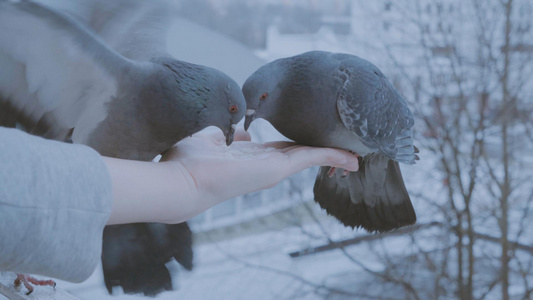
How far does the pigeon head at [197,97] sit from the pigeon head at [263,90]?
0.16ft

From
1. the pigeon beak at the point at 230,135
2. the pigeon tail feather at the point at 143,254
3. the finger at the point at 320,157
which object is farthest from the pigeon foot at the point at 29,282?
the finger at the point at 320,157

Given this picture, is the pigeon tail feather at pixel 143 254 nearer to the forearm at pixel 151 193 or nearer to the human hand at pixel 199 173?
the human hand at pixel 199 173

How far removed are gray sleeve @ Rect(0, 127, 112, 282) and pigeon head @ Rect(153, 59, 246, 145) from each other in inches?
20.4

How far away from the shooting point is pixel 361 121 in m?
1.34

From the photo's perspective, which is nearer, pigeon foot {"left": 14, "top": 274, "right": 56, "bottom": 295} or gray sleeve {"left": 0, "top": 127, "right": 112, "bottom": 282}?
gray sleeve {"left": 0, "top": 127, "right": 112, "bottom": 282}

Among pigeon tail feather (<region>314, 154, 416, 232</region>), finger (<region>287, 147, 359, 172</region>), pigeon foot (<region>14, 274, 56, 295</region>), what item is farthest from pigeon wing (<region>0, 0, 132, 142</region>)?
pigeon tail feather (<region>314, 154, 416, 232</region>)

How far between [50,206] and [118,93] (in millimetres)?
612

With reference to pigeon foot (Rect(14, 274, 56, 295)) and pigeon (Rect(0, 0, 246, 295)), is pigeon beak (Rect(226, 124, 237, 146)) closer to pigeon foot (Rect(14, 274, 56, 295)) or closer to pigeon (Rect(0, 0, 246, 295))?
pigeon (Rect(0, 0, 246, 295))

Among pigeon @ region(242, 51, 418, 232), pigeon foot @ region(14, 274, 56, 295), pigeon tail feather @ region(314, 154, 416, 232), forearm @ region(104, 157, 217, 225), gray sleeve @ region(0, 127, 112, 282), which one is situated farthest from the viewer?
pigeon tail feather @ region(314, 154, 416, 232)

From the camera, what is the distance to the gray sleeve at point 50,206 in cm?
57

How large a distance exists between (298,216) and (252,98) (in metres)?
2.42

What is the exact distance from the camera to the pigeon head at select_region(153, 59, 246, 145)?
1181mm

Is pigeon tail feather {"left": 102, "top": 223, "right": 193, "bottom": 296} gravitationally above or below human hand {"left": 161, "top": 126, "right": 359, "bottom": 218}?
below

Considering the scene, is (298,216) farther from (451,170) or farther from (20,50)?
(20,50)
